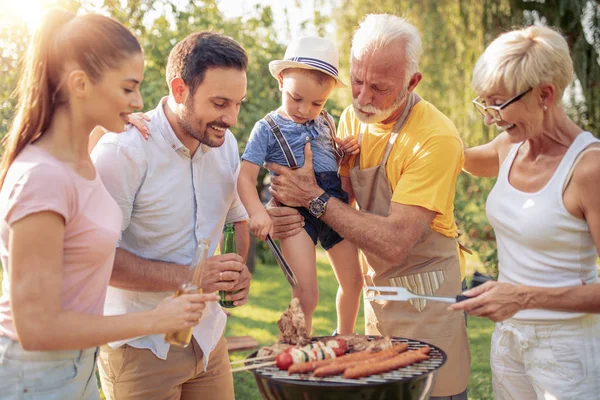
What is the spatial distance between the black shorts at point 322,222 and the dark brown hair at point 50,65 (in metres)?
1.49

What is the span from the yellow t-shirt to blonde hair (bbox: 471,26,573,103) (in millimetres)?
458

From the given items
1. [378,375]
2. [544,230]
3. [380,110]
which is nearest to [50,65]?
[378,375]

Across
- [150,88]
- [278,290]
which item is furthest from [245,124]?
[278,290]

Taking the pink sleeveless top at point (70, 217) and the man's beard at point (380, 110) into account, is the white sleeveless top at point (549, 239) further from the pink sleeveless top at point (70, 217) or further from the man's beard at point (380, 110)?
the pink sleeveless top at point (70, 217)

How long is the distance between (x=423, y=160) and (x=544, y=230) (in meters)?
0.69

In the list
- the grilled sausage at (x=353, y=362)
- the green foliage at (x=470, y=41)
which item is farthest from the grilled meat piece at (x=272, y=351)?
the green foliage at (x=470, y=41)

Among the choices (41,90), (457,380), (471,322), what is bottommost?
(471,322)

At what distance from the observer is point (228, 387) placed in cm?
325

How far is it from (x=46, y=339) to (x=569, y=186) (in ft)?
6.50

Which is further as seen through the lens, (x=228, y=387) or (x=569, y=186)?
(x=228, y=387)

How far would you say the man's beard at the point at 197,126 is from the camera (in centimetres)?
288

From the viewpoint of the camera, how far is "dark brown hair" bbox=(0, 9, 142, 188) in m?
2.15

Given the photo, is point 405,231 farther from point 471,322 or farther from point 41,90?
point 471,322

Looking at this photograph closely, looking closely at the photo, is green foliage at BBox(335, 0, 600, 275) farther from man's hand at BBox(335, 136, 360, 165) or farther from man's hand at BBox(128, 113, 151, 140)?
man's hand at BBox(128, 113, 151, 140)
